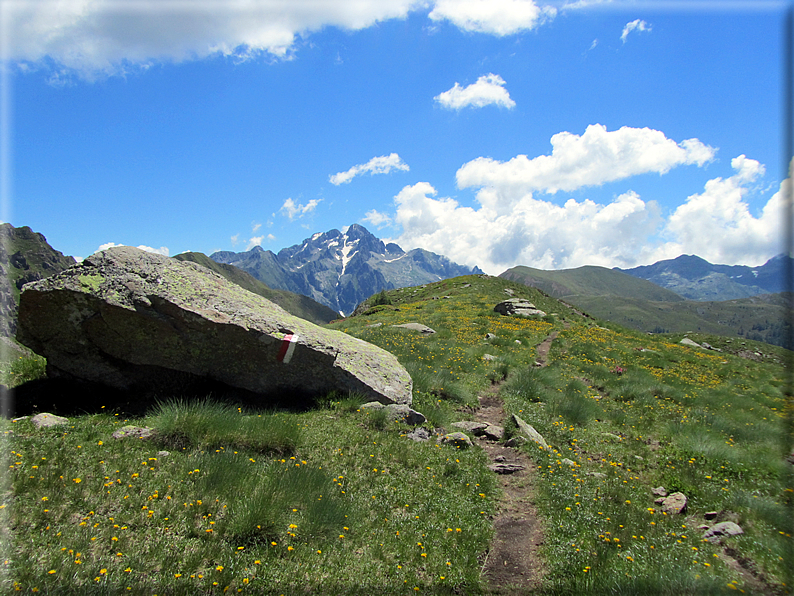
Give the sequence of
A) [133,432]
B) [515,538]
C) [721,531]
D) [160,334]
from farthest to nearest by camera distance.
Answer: [160,334] < [133,432] < [515,538] < [721,531]

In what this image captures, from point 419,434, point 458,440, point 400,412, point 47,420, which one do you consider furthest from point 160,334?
point 458,440

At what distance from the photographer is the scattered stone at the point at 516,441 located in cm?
984

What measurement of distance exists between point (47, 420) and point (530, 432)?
11.2 m

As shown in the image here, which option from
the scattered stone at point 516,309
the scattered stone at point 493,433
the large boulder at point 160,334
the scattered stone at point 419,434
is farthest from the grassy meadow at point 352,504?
the scattered stone at point 516,309

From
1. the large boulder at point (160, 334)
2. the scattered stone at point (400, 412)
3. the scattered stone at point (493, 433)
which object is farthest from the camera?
the scattered stone at point (493, 433)

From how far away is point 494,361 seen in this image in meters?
18.2

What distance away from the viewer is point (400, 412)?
10.6 meters

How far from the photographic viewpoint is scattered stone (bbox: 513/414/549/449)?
991 cm

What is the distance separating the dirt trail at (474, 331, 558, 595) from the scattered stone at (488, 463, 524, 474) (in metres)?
0.08

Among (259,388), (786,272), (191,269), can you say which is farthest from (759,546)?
(191,269)

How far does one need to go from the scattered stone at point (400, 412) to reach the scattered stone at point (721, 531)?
633 cm

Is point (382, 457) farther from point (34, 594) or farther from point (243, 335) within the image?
point (34, 594)

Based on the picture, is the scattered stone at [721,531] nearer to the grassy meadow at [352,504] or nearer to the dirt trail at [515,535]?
the grassy meadow at [352,504]

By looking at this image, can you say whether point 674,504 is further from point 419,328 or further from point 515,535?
point 419,328
